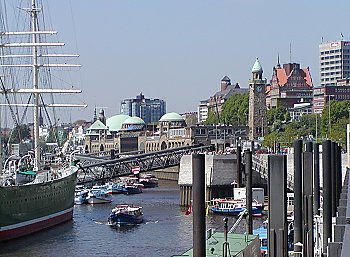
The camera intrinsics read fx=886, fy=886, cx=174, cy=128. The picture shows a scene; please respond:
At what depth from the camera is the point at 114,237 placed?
5241 centimetres

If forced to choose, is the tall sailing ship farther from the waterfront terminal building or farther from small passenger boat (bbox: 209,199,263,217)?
the waterfront terminal building

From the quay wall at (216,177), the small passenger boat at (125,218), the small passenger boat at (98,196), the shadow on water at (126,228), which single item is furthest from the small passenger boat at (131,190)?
the shadow on water at (126,228)

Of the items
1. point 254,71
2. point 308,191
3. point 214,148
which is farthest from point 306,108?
point 308,191

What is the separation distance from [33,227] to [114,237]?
21.8 ft

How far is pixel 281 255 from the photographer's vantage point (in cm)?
2080

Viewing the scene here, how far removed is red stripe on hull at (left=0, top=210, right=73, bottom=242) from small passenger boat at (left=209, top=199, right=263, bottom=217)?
1060 centimetres

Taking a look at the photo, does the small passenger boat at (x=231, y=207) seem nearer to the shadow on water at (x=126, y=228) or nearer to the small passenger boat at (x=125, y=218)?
the small passenger boat at (x=125, y=218)

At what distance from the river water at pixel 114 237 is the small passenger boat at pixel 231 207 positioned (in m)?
1.10

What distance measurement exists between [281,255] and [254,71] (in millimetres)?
140086

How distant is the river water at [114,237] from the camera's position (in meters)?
45.9

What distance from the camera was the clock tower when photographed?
15907 cm

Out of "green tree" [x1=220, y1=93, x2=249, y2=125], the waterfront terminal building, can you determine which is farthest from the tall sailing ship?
"green tree" [x1=220, y1=93, x2=249, y2=125]

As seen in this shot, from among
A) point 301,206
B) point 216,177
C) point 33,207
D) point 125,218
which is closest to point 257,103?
point 216,177

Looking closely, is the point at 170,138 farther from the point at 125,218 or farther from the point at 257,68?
the point at 125,218
